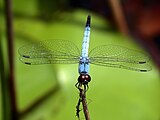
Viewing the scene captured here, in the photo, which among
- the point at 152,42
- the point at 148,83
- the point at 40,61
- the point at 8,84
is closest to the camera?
the point at 40,61

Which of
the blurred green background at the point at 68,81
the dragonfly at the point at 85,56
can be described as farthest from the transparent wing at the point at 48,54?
the blurred green background at the point at 68,81

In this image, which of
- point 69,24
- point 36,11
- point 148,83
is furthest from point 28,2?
point 148,83

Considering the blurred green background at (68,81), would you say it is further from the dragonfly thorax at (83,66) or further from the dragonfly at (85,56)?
the dragonfly thorax at (83,66)

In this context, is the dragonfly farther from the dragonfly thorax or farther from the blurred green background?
the blurred green background

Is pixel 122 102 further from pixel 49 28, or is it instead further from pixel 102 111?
pixel 49 28

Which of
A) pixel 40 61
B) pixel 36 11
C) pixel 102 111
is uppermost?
pixel 36 11

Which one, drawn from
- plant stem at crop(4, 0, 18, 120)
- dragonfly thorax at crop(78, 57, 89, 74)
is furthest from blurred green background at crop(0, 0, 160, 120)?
dragonfly thorax at crop(78, 57, 89, 74)
